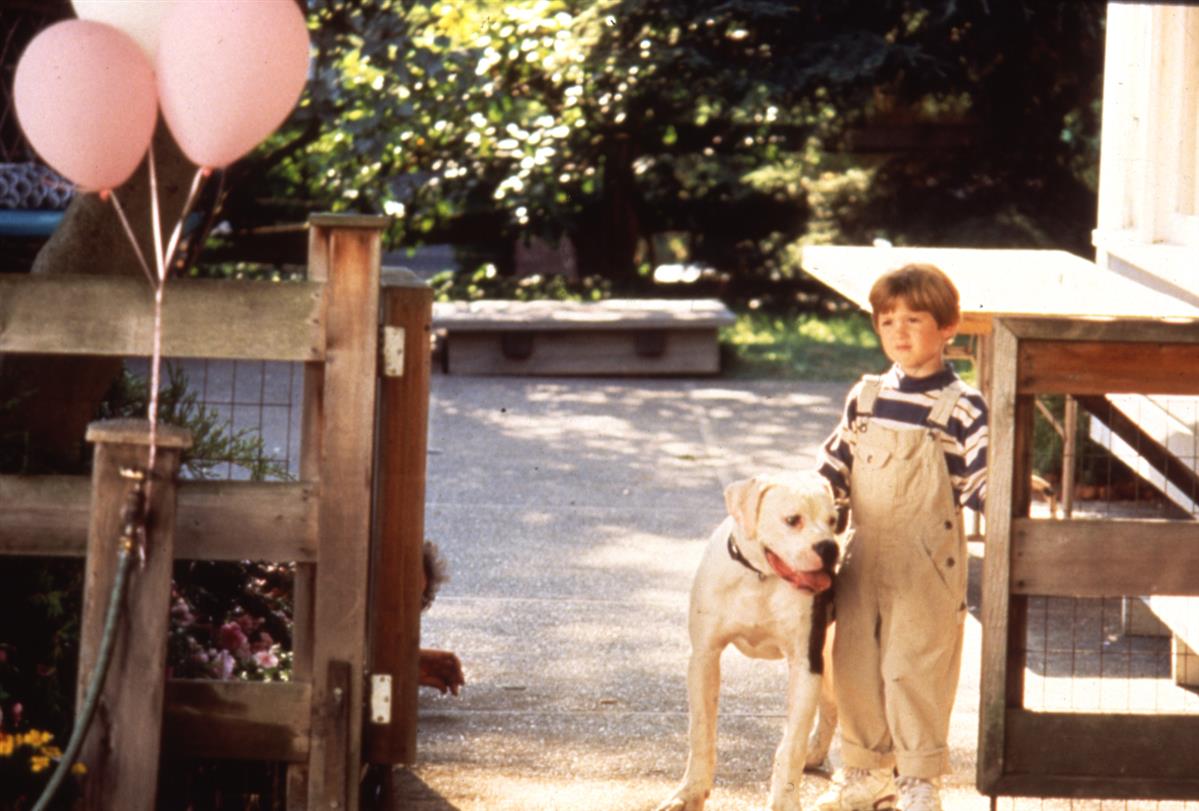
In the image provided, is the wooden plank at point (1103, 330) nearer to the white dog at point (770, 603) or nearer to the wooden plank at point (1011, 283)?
the white dog at point (770, 603)

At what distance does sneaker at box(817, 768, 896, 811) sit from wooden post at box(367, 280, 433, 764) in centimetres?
114

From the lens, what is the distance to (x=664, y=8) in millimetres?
16297

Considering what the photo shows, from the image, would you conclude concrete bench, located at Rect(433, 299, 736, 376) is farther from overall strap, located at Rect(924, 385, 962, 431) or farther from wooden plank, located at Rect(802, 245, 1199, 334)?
overall strap, located at Rect(924, 385, 962, 431)

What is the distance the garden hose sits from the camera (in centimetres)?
390

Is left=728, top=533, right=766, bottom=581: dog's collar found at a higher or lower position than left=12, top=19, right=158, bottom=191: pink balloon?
lower

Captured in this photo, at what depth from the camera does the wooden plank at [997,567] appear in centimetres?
421

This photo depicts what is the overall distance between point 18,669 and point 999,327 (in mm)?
2473

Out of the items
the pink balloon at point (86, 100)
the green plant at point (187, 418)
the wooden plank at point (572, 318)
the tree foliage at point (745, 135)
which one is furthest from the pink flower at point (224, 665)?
the tree foliage at point (745, 135)

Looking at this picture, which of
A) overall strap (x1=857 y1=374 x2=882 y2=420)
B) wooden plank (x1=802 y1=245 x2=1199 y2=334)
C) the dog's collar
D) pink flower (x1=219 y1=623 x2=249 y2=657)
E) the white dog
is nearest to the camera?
the white dog

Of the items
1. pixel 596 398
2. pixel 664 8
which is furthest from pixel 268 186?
pixel 596 398

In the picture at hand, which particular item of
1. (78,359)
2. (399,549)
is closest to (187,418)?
(78,359)

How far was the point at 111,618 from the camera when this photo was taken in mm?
3994

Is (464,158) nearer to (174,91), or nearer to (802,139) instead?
(802,139)

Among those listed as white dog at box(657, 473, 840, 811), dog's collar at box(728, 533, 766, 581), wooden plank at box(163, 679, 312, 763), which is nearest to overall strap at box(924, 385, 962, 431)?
white dog at box(657, 473, 840, 811)
